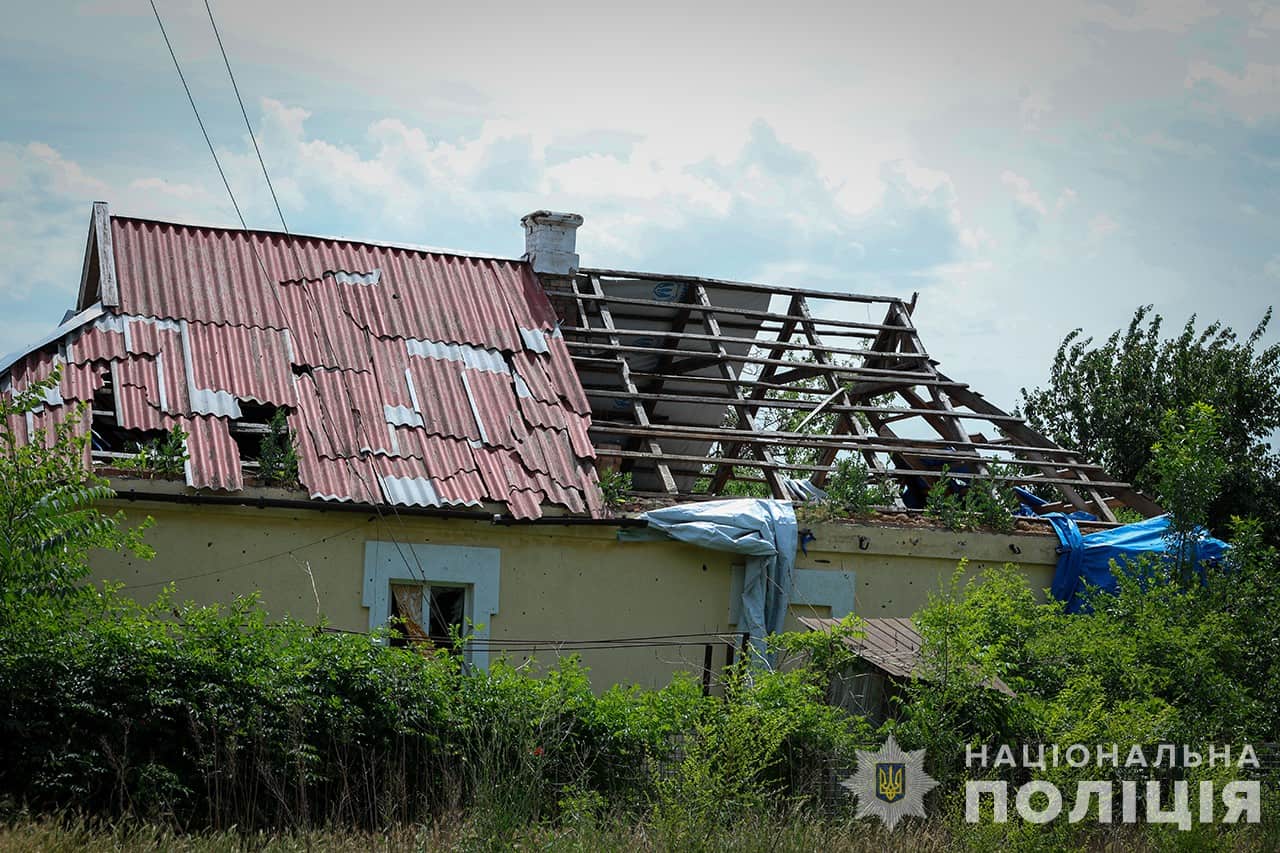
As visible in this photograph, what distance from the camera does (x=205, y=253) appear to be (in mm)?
14664

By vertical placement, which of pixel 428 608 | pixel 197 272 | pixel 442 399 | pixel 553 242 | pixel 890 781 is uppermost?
pixel 553 242

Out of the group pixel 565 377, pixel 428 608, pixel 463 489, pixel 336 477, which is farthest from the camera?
pixel 565 377

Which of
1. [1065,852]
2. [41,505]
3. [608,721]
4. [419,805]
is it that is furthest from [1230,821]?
[41,505]

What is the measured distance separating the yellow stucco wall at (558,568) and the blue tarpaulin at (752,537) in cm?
28

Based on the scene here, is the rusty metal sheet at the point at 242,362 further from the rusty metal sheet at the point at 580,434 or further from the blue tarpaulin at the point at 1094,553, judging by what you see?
the blue tarpaulin at the point at 1094,553

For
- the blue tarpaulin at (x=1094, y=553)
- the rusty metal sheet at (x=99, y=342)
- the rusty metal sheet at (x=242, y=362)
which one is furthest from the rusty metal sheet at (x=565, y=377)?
the blue tarpaulin at (x=1094, y=553)

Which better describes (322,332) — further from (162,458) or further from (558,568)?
(558,568)

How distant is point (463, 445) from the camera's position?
13.3 meters

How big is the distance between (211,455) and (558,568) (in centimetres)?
353

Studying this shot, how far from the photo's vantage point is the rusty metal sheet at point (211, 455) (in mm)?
11562

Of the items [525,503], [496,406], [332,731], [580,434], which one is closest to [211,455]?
[525,503]

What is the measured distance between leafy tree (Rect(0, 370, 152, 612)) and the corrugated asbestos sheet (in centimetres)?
245

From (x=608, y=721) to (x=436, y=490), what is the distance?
422 centimetres

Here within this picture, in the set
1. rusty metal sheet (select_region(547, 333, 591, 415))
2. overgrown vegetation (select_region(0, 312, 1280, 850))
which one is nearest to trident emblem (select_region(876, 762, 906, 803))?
overgrown vegetation (select_region(0, 312, 1280, 850))
